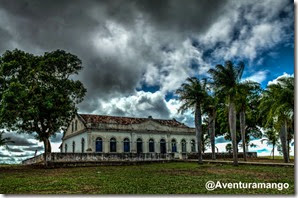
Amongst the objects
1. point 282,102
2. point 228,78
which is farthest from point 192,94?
point 282,102

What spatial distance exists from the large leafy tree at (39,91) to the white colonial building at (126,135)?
5298mm

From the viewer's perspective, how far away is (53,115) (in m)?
18.3

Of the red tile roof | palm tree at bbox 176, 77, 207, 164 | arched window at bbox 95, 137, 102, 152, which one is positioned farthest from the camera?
the red tile roof

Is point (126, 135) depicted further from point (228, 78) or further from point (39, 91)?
point (228, 78)

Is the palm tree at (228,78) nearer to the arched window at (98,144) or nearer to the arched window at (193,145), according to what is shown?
the arched window at (98,144)

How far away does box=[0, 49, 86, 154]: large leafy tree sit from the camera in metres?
16.6

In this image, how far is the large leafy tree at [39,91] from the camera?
54.4ft

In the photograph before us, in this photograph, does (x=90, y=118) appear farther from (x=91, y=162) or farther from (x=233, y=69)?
(x=233, y=69)

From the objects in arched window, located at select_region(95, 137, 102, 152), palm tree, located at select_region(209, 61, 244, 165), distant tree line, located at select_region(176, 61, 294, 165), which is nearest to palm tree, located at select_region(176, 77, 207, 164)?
distant tree line, located at select_region(176, 61, 294, 165)

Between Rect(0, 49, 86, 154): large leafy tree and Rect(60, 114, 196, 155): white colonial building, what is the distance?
5298 mm

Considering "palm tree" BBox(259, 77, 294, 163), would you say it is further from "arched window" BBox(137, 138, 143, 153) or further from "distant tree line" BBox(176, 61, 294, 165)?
"arched window" BBox(137, 138, 143, 153)

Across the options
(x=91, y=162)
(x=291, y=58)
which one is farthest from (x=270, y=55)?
(x=91, y=162)

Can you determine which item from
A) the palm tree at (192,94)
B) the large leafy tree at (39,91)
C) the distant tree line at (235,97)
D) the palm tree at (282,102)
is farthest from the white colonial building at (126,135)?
the palm tree at (282,102)

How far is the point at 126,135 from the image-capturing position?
86.5 ft
